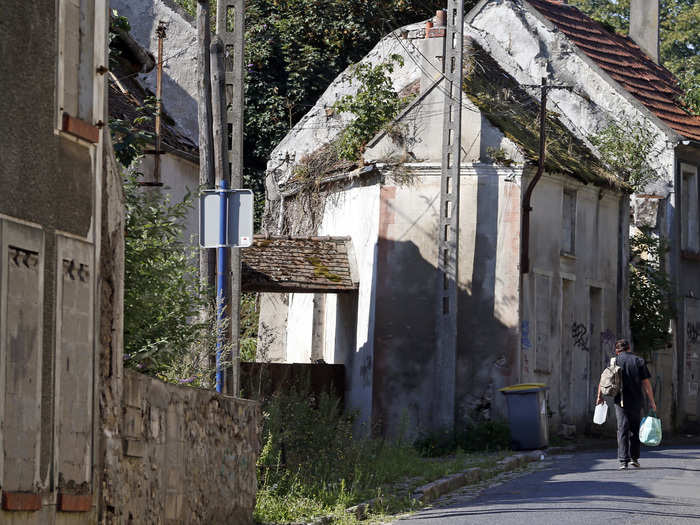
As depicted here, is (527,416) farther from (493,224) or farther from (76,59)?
(76,59)

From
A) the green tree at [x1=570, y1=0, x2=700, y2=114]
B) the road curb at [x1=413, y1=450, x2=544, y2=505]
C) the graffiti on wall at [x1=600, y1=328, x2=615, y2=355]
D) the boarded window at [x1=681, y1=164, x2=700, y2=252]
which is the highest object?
the green tree at [x1=570, y1=0, x2=700, y2=114]

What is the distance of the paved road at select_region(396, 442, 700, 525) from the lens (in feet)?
41.2

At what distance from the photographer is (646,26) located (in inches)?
1533

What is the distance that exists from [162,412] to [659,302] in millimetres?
22405

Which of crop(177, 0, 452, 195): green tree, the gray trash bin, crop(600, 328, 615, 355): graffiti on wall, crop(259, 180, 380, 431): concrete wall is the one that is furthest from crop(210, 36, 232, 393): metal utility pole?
crop(177, 0, 452, 195): green tree

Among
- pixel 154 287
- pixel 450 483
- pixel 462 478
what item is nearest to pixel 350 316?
pixel 462 478

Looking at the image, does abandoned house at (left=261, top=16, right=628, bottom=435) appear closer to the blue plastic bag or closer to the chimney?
the blue plastic bag

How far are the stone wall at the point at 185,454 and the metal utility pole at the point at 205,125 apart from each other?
2747mm

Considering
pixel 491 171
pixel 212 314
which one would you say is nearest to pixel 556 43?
pixel 491 171

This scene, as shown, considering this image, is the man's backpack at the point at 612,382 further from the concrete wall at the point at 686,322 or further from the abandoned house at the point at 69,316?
the concrete wall at the point at 686,322

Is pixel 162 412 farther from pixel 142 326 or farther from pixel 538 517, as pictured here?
pixel 538 517

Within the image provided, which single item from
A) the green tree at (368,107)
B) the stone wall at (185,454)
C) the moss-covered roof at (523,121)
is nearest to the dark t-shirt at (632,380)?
the stone wall at (185,454)

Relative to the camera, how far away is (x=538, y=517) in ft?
41.4

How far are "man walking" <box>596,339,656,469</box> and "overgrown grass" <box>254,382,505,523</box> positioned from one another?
2.32 meters
